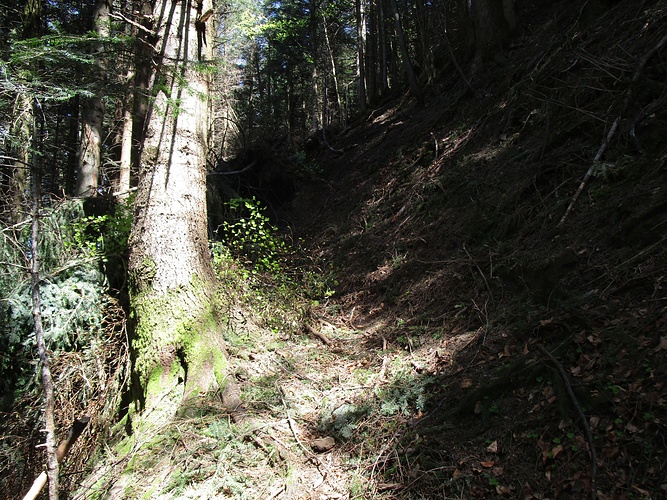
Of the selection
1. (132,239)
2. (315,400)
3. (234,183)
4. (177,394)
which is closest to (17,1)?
(234,183)

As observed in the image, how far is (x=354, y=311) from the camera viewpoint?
21.0 ft

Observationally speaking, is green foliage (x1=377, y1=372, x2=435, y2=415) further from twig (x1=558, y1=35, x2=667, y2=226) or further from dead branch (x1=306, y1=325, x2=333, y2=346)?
twig (x1=558, y1=35, x2=667, y2=226)

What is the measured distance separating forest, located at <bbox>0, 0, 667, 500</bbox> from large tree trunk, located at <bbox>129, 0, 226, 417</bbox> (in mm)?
24

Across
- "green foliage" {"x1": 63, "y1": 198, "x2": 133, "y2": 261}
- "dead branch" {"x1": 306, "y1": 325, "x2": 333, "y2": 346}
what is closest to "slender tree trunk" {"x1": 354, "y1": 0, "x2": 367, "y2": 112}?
"dead branch" {"x1": 306, "y1": 325, "x2": 333, "y2": 346}

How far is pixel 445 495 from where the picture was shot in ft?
8.65

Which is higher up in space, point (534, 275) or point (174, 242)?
point (174, 242)

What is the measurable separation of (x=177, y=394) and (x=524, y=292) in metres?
3.76

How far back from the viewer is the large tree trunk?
383 cm

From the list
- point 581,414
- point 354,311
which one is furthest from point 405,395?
point 354,311

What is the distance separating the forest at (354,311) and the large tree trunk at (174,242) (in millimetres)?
24

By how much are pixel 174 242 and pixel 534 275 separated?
3911 millimetres

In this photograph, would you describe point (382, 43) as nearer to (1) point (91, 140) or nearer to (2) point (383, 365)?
(1) point (91, 140)

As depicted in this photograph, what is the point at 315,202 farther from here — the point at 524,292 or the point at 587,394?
the point at 587,394

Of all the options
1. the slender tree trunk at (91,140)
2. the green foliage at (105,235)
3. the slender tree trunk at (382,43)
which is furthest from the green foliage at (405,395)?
the slender tree trunk at (382,43)
